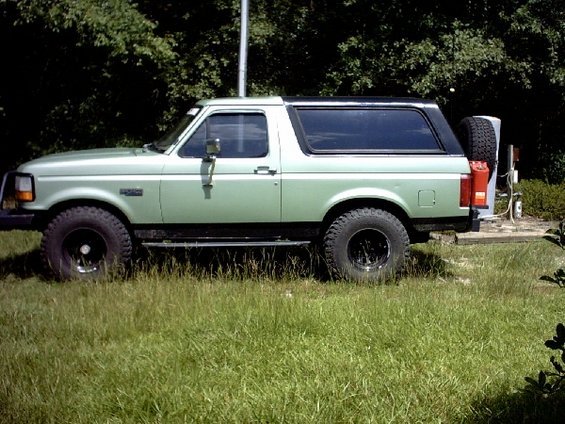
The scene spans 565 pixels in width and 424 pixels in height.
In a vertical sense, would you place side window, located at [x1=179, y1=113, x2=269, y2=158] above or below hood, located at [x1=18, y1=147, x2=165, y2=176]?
above

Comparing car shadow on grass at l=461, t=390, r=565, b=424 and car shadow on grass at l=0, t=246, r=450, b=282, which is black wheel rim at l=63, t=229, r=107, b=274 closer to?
car shadow on grass at l=0, t=246, r=450, b=282

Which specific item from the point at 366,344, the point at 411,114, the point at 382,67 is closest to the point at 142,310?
the point at 366,344

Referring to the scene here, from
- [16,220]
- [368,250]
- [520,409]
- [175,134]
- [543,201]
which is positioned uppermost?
[175,134]

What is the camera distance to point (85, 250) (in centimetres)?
736

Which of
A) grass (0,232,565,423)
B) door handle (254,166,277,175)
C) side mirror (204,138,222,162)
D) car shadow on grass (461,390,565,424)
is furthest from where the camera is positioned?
door handle (254,166,277,175)

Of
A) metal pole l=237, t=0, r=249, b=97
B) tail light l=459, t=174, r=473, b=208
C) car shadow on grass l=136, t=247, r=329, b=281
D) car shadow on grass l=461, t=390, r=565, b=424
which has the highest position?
metal pole l=237, t=0, r=249, b=97

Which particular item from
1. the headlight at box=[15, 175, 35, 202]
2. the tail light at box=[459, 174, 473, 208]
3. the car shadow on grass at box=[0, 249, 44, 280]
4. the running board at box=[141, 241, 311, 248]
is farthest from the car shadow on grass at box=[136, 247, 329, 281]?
the tail light at box=[459, 174, 473, 208]

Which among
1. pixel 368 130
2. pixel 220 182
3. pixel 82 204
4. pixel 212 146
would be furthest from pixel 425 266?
pixel 82 204

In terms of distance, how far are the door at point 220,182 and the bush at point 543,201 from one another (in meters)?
6.56

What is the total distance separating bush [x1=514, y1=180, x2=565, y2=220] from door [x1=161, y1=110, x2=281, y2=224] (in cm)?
656

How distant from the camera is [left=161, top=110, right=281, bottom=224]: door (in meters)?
7.21

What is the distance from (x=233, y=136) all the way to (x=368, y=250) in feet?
5.81

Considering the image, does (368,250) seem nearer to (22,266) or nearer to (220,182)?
(220,182)

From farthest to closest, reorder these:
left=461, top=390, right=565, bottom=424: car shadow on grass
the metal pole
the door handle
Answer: the metal pole < the door handle < left=461, top=390, right=565, bottom=424: car shadow on grass
